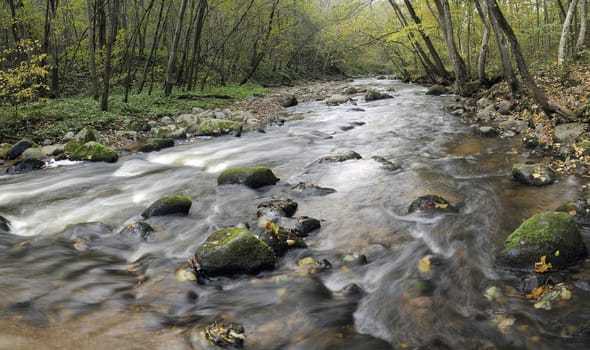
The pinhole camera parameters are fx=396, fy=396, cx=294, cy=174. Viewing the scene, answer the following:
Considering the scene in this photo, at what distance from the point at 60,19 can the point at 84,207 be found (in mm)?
17800

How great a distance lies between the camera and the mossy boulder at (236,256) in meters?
4.79

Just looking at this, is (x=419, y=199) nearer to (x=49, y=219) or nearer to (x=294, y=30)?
(x=49, y=219)

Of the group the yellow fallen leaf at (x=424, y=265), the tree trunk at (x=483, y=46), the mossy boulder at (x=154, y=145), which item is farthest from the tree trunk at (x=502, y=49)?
the mossy boulder at (x=154, y=145)

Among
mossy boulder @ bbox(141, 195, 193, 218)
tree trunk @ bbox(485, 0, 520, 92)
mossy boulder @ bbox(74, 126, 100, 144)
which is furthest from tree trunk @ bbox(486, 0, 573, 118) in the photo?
mossy boulder @ bbox(74, 126, 100, 144)

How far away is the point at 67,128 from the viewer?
13016 millimetres

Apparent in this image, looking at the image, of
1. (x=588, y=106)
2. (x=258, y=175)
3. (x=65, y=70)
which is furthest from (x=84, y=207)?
(x=65, y=70)

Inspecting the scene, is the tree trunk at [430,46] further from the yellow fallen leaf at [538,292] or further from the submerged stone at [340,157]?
the yellow fallen leaf at [538,292]

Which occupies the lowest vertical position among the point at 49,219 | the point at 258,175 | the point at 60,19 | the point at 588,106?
the point at 49,219

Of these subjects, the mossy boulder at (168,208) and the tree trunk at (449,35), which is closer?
the mossy boulder at (168,208)

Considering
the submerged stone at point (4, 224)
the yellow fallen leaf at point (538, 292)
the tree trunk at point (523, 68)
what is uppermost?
the tree trunk at point (523, 68)

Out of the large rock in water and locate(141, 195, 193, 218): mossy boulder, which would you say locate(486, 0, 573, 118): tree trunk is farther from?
locate(141, 195, 193, 218): mossy boulder

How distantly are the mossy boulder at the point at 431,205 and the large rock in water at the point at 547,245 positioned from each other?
1.66 m

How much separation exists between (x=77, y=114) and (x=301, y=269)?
42.4 feet

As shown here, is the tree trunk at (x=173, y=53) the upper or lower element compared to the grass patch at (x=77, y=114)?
upper
